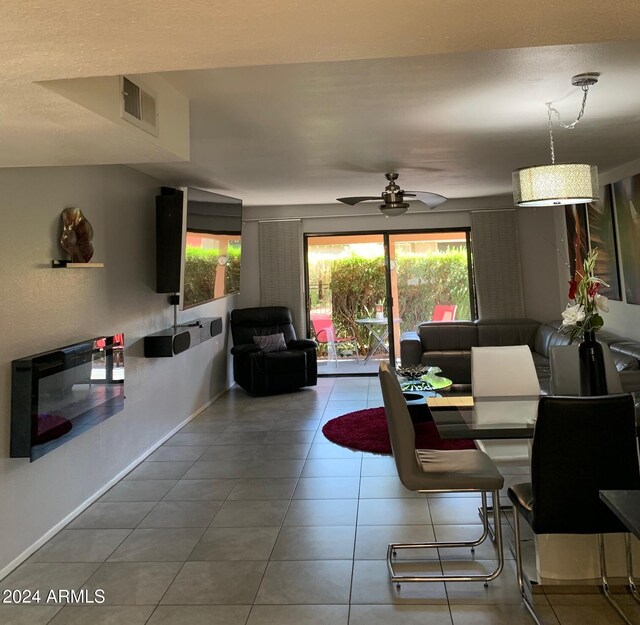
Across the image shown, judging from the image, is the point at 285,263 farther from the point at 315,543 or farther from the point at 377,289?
the point at 315,543

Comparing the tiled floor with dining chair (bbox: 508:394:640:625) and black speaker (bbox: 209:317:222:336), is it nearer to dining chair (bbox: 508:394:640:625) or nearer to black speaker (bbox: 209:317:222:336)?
dining chair (bbox: 508:394:640:625)

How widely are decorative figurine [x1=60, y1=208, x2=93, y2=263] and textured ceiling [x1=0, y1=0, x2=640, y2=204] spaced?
2.44ft

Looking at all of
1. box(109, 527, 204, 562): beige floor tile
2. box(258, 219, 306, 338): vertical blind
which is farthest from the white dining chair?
box(258, 219, 306, 338): vertical blind

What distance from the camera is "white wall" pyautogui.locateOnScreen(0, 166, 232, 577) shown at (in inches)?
109

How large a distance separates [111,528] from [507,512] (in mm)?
2420

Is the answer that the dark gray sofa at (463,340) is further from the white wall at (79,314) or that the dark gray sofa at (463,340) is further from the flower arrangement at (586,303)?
the flower arrangement at (586,303)

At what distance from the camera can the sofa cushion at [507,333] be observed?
6.91 metres

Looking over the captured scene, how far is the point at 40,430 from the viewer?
2.83 metres

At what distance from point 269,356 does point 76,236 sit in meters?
3.65

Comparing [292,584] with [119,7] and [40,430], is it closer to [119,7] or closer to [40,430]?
[40,430]

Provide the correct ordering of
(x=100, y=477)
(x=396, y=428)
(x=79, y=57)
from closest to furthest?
1. (x=79, y=57)
2. (x=396, y=428)
3. (x=100, y=477)

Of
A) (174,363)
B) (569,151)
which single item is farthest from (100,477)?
(569,151)

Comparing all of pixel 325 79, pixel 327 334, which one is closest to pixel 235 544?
pixel 325 79

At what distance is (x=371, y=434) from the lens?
4.88 m
